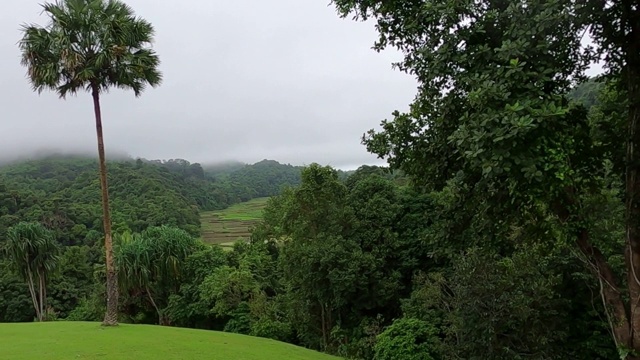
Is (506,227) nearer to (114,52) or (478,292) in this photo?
(478,292)

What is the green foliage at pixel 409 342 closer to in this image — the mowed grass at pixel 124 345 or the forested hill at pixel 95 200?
the mowed grass at pixel 124 345

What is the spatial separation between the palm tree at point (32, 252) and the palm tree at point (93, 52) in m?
12.3


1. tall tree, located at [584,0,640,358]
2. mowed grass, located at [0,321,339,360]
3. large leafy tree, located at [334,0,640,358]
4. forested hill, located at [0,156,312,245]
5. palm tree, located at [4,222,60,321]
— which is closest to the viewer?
large leafy tree, located at [334,0,640,358]

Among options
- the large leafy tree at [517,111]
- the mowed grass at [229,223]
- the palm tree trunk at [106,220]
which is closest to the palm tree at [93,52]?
the palm tree trunk at [106,220]

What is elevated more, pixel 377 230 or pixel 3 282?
pixel 377 230

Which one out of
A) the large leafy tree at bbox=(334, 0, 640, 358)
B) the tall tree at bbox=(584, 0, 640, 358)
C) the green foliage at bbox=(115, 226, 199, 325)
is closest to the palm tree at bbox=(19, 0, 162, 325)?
the green foliage at bbox=(115, 226, 199, 325)

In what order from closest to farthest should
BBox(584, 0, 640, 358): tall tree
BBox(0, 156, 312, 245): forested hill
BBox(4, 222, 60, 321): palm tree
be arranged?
1. BBox(584, 0, 640, 358): tall tree
2. BBox(4, 222, 60, 321): palm tree
3. BBox(0, 156, 312, 245): forested hill

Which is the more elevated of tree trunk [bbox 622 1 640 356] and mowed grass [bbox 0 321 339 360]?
tree trunk [bbox 622 1 640 356]

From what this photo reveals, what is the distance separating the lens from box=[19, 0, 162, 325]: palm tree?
13.1 metres

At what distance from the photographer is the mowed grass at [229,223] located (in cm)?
5969

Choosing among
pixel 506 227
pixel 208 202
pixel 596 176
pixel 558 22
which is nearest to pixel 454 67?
pixel 558 22

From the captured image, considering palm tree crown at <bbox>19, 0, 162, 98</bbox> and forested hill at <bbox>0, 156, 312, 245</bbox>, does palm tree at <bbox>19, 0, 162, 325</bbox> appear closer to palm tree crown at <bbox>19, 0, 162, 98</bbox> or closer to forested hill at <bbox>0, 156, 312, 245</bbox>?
palm tree crown at <bbox>19, 0, 162, 98</bbox>

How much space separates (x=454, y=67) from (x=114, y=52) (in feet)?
39.3

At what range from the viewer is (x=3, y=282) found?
103ft
